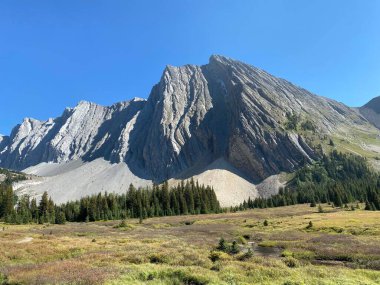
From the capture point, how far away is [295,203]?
18088 centimetres

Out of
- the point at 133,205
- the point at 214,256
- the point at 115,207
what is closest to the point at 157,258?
the point at 214,256

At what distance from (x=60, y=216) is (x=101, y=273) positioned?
4550 inches

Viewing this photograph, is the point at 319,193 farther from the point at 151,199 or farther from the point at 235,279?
the point at 235,279

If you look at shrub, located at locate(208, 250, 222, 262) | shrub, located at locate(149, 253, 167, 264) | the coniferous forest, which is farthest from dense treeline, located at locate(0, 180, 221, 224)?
shrub, located at locate(208, 250, 222, 262)

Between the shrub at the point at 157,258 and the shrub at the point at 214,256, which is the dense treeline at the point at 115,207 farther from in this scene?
the shrub at the point at 214,256

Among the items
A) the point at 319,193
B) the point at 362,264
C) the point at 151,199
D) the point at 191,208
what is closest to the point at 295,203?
the point at 319,193

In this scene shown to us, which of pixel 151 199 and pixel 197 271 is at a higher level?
pixel 151 199

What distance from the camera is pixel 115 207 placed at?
149625mm

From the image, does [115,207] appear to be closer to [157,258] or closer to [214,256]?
[157,258]

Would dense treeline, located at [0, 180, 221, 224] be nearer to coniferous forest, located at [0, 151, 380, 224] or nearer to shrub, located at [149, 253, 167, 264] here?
coniferous forest, located at [0, 151, 380, 224]

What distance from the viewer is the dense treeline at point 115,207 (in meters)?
139

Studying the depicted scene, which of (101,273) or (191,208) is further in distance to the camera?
(191,208)

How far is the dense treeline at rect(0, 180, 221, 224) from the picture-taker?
13875 cm

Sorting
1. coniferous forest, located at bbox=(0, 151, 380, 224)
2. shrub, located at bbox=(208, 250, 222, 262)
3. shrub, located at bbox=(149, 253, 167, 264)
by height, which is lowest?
shrub, located at bbox=(208, 250, 222, 262)
